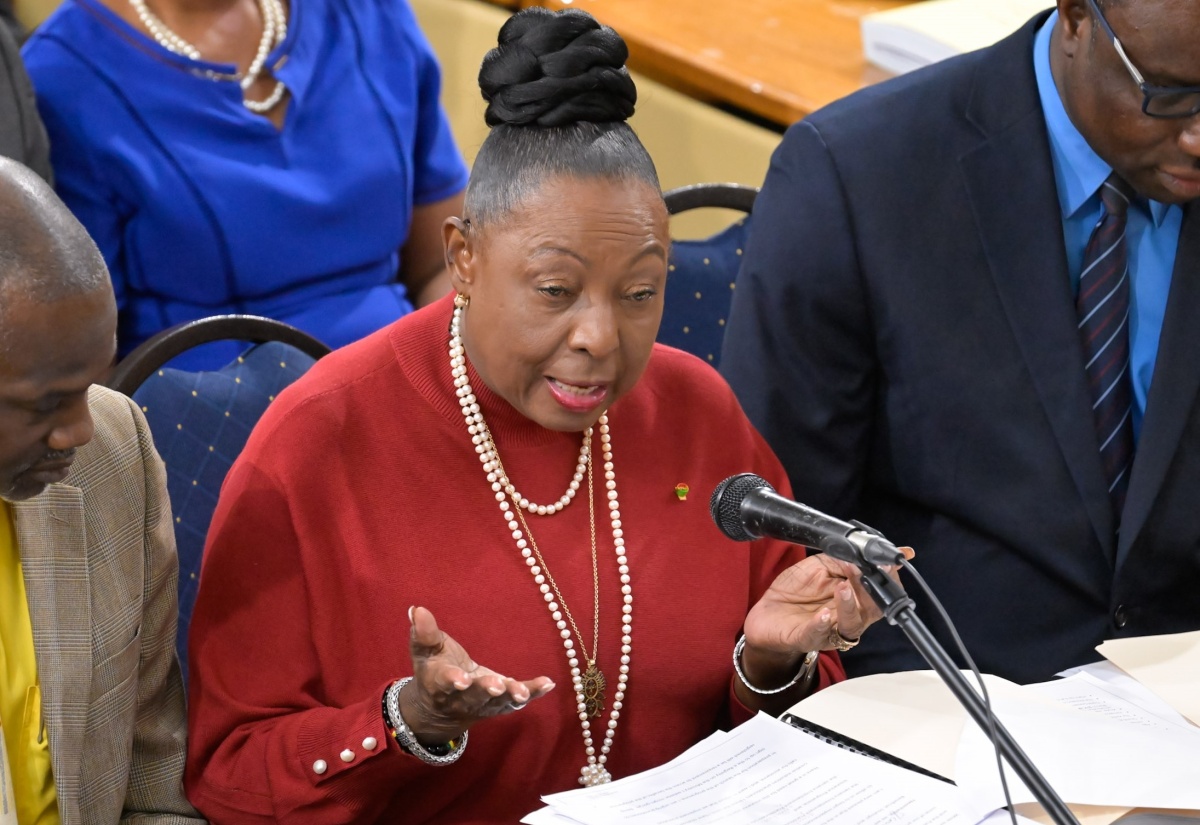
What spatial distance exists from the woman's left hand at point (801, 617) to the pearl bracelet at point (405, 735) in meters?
0.36

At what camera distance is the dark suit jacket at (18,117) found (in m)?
2.35

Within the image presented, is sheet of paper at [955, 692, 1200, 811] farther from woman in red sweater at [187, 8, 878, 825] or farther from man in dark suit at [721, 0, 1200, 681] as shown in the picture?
man in dark suit at [721, 0, 1200, 681]

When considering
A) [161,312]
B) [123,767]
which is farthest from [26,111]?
[123,767]

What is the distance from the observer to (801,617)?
1.66 meters

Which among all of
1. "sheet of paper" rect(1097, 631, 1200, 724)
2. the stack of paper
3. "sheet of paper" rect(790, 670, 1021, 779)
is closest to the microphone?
"sheet of paper" rect(790, 670, 1021, 779)

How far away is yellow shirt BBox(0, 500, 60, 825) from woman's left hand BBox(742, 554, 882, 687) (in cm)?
75

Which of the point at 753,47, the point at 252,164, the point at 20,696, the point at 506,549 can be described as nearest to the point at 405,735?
the point at 506,549

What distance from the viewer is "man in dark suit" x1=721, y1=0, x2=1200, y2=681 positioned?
1.96m

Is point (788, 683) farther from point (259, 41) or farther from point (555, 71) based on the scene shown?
point (259, 41)

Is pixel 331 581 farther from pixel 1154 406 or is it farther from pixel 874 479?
pixel 1154 406

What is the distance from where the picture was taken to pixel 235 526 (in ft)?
5.25

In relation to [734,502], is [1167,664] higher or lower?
lower

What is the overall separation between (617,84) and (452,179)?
142cm

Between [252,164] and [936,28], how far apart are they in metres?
1.52
